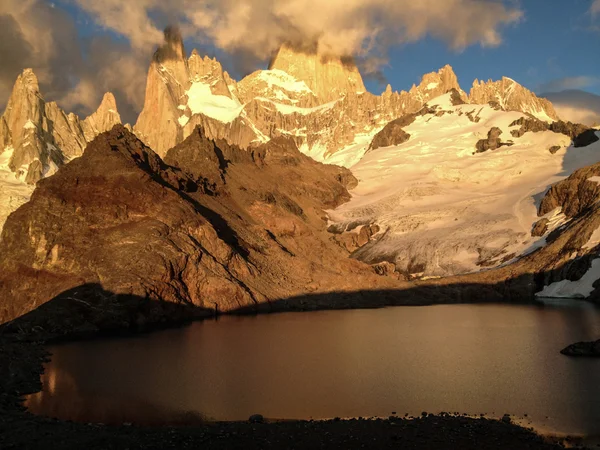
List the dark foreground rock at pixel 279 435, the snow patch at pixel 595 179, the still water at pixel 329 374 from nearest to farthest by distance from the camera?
the dark foreground rock at pixel 279 435 → the still water at pixel 329 374 → the snow patch at pixel 595 179

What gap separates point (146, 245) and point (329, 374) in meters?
49.3

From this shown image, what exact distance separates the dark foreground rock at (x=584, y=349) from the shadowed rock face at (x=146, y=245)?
52.5 meters

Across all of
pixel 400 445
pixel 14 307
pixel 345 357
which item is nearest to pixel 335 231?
pixel 14 307

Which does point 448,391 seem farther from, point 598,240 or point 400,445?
point 598,240

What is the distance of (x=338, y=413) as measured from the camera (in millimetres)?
30344

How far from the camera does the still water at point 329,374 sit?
31.2 metres

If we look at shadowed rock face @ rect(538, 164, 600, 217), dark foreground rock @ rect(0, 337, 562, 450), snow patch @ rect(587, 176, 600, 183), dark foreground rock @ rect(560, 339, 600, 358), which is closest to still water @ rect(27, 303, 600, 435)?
dark foreground rock @ rect(560, 339, 600, 358)

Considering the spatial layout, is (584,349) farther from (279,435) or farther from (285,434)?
(279,435)

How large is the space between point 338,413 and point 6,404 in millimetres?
18550

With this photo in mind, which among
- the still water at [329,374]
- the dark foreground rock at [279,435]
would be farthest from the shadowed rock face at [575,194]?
the dark foreground rock at [279,435]

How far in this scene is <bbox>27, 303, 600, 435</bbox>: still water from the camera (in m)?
31.2

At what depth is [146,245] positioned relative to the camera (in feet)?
273

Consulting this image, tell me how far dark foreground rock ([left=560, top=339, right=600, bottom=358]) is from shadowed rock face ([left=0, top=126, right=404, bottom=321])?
5251cm

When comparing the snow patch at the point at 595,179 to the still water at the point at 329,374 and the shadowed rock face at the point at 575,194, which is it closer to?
the shadowed rock face at the point at 575,194
